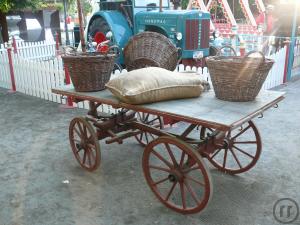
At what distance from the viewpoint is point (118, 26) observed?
7566mm

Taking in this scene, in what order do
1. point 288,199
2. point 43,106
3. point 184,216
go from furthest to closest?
1. point 43,106
2. point 288,199
3. point 184,216

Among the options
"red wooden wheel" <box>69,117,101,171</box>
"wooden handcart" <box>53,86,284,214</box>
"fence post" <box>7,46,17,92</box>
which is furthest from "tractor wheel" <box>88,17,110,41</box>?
"red wooden wheel" <box>69,117,101,171</box>

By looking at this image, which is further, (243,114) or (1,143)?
(1,143)

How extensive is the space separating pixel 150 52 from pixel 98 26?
15.2 feet

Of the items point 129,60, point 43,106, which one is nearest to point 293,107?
point 129,60

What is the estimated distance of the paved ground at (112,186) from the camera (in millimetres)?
2777

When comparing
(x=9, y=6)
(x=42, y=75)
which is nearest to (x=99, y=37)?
(x=42, y=75)

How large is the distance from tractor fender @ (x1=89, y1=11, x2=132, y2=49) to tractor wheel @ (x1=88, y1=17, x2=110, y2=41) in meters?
0.20

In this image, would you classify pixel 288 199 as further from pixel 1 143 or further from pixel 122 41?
pixel 122 41

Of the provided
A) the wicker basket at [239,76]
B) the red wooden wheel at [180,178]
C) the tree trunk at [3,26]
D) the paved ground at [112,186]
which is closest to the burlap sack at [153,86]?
the wicker basket at [239,76]

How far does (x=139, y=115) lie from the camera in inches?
175

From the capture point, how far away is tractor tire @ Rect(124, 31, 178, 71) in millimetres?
3842

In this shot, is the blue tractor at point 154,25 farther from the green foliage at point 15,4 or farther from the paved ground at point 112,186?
the green foliage at point 15,4

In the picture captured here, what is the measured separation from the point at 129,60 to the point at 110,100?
3.78ft
